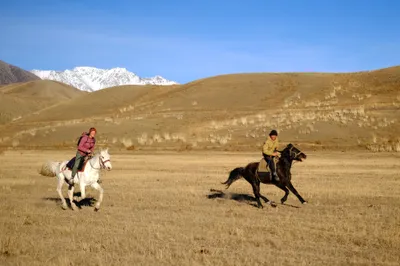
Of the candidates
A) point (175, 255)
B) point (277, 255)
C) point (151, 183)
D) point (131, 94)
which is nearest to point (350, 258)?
point (277, 255)

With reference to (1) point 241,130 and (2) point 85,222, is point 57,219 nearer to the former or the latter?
(2) point 85,222

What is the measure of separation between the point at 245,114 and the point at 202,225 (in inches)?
2063

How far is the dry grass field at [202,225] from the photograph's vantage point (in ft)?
31.2

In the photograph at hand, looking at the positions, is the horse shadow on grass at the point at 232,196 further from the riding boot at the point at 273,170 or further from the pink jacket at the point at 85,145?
the pink jacket at the point at 85,145

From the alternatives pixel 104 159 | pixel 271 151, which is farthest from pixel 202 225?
pixel 271 151

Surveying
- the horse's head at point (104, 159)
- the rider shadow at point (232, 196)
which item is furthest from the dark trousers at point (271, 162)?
the horse's head at point (104, 159)

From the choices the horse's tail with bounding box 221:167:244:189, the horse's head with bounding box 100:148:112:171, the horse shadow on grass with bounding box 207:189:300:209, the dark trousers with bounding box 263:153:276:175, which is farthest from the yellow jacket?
the horse's head with bounding box 100:148:112:171

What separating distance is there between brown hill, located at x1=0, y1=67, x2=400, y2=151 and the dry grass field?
23.5 meters

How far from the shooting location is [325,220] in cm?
1297

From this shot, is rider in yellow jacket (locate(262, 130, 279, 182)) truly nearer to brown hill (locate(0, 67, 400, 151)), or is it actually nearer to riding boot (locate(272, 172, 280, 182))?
riding boot (locate(272, 172, 280, 182))

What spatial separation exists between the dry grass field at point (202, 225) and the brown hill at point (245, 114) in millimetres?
23509

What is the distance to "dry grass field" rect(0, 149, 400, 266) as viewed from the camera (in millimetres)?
9508

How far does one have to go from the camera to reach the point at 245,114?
64.5m

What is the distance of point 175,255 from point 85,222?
4260 mm
